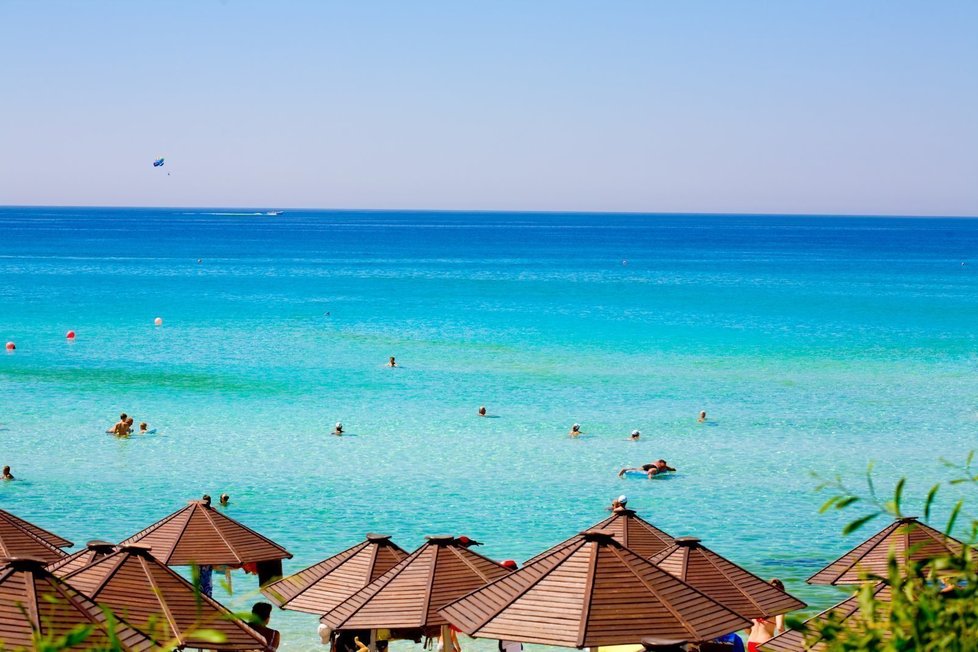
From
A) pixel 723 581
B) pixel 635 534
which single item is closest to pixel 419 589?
pixel 635 534

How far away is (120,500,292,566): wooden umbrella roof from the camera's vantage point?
43.6 feet

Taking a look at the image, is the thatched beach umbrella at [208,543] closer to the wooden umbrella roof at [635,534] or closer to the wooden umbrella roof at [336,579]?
the wooden umbrella roof at [336,579]

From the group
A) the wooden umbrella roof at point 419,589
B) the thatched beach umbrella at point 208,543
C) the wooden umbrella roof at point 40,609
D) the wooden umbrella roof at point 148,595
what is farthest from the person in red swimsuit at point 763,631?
the wooden umbrella roof at point 40,609

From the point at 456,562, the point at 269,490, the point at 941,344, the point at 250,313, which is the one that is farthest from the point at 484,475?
the point at 250,313

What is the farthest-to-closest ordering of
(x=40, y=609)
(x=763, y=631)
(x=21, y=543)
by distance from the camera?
(x=763, y=631) < (x=21, y=543) < (x=40, y=609)

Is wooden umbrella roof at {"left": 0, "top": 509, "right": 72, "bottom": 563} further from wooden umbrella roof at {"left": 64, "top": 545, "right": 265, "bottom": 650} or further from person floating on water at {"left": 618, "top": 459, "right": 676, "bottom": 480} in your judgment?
person floating on water at {"left": 618, "top": 459, "right": 676, "bottom": 480}

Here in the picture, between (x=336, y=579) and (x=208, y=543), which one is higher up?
(x=208, y=543)

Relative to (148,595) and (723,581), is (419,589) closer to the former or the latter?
(148,595)

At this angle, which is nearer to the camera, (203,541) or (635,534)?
(635,534)

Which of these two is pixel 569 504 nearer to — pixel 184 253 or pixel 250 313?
pixel 250 313

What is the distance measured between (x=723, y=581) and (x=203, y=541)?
5.78 meters

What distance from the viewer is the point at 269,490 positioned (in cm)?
2220

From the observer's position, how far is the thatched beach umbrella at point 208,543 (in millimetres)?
13297

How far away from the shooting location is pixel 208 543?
44.3ft
